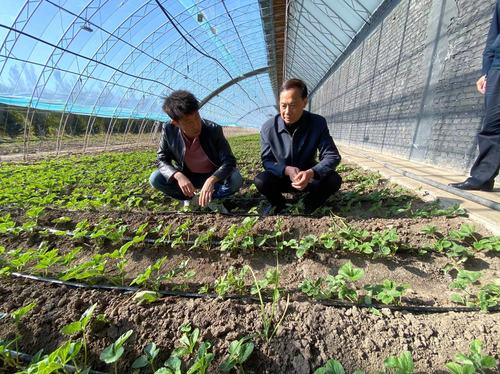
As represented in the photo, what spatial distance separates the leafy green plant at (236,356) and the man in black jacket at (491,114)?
8.88 ft

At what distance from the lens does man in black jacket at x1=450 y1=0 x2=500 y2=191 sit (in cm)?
242

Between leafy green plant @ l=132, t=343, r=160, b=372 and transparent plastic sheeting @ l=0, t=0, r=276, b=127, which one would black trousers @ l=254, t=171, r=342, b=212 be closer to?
leafy green plant @ l=132, t=343, r=160, b=372

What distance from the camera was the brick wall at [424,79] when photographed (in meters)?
3.83

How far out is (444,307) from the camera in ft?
4.41

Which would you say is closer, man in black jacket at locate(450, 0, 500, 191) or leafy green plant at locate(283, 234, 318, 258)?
leafy green plant at locate(283, 234, 318, 258)

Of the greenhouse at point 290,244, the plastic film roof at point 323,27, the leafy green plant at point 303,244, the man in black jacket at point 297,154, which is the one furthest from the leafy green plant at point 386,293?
the plastic film roof at point 323,27

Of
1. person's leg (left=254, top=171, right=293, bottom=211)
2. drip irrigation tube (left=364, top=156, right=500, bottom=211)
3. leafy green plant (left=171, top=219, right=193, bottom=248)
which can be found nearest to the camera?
leafy green plant (left=171, top=219, right=193, bottom=248)

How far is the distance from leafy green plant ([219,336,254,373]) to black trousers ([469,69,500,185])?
8.88 feet

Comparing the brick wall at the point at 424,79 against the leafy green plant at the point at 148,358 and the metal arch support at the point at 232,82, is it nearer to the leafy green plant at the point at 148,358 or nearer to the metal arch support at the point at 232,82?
the leafy green plant at the point at 148,358

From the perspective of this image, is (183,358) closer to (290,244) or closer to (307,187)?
(290,244)

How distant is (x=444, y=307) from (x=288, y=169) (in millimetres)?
1501

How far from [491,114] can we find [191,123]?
2614 mm

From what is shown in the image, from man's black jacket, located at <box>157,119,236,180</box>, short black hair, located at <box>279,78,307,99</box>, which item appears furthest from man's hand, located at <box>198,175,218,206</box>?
short black hair, located at <box>279,78,307,99</box>

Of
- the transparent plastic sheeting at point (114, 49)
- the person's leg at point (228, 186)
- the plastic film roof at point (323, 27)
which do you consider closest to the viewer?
the person's leg at point (228, 186)
